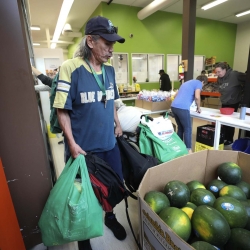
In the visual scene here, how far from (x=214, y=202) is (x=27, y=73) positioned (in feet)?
3.80

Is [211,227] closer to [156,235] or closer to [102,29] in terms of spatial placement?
[156,235]

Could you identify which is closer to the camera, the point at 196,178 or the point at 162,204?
the point at 162,204

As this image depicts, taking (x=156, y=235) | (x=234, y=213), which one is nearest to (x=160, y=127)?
(x=234, y=213)

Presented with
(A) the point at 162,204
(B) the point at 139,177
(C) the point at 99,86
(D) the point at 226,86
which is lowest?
(B) the point at 139,177

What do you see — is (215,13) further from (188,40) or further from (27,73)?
(27,73)

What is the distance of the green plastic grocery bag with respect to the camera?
2.84ft

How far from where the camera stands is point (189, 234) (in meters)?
0.70

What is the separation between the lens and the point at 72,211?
2.79 feet

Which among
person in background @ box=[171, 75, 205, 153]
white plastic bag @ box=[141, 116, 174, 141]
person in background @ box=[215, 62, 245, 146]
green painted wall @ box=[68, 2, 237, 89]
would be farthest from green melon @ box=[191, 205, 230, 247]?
green painted wall @ box=[68, 2, 237, 89]

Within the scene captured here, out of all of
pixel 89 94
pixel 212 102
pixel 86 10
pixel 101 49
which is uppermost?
pixel 86 10

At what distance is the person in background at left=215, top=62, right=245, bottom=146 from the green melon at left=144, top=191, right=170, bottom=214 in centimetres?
279

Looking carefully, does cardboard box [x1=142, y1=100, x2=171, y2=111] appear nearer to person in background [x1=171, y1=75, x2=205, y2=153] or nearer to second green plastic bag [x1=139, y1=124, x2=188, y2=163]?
person in background [x1=171, y1=75, x2=205, y2=153]

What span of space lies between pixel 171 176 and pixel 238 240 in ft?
1.32

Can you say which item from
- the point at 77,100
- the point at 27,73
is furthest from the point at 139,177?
the point at 27,73
